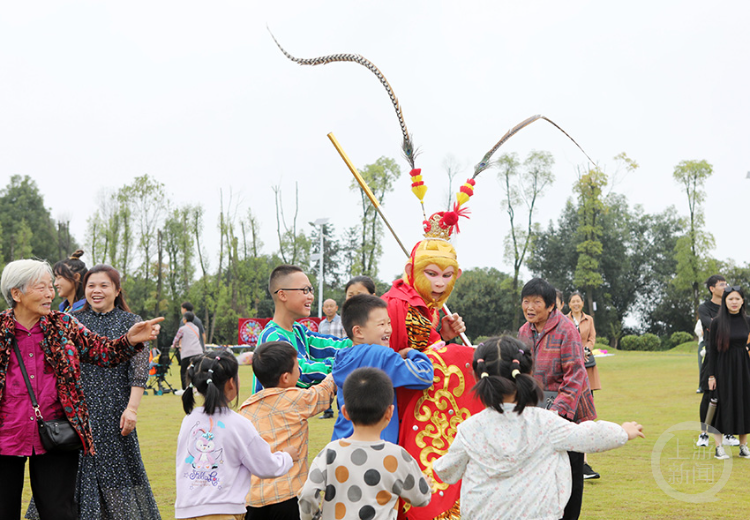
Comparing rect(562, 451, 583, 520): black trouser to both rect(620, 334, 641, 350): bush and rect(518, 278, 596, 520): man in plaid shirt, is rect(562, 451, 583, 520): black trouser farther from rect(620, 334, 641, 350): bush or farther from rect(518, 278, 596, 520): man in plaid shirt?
rect(620, 334, 641, 350): bush

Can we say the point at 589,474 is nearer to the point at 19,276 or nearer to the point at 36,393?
the point at 36,393

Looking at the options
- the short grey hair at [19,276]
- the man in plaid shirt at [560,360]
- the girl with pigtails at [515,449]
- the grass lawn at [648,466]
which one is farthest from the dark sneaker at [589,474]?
the short grey hair at [19,276]

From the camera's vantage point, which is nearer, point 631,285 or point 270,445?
point 270,445

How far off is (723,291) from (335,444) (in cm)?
665

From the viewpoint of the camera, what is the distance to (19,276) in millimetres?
3615

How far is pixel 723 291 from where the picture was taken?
793cm

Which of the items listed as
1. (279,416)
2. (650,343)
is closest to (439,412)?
(279,416)

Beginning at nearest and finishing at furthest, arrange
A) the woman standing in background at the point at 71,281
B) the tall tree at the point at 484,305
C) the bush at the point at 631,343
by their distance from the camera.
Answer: the woman standing in background at the point at 71,281 → the bush at the point at 631,343 → the tall tree at the point at 484,305

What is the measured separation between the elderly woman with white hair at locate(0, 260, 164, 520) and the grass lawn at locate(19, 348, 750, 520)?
2.01m

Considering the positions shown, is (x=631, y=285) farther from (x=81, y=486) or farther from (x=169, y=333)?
(x=81, y=486)

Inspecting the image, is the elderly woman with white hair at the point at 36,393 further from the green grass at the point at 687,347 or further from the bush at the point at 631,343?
the bush at the point at 631,343

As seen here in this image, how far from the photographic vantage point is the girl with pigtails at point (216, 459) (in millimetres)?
3252

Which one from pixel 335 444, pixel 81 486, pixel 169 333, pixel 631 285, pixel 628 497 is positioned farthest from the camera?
pixel 631 285


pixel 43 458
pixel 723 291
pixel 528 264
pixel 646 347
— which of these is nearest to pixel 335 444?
pixel 43 458
